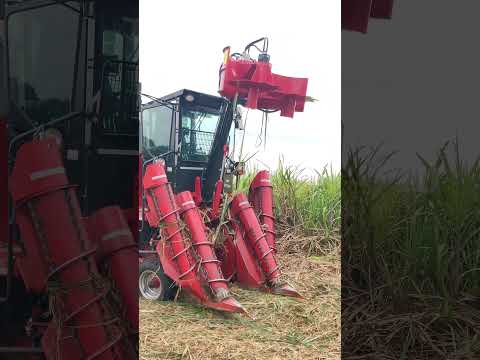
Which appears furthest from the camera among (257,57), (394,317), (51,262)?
(394,317)

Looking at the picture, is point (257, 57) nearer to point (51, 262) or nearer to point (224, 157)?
point (224, 157)

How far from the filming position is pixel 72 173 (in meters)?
2.03

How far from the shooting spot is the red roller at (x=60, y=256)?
1.96 meters

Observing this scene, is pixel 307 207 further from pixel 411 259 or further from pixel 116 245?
pixel 411 259

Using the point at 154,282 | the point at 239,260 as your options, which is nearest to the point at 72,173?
the point at 154,282

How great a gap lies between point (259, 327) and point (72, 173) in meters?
0.99

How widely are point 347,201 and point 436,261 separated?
1.79ft

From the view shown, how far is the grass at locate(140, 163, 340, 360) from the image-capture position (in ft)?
5.90

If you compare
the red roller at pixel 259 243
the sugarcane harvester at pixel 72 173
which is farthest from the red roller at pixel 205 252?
the sugarcane harvester at pixel 72 173

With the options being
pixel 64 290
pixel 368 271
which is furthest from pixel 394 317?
pixel 64 290

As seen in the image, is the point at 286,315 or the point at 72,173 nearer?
the point at 286,315

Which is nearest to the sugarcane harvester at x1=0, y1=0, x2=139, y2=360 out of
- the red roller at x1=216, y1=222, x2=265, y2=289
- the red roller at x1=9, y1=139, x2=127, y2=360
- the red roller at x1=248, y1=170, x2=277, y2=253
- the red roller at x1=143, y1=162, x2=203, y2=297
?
the red roller at x1=9, y1=139, x2=127, y2=360

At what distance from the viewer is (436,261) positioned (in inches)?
98.5

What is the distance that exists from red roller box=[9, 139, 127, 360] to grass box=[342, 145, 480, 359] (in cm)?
118
